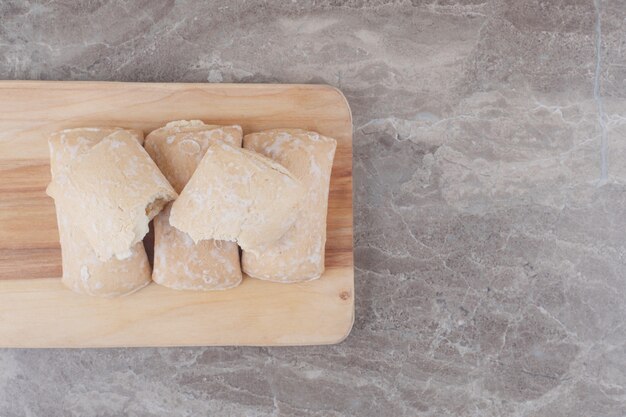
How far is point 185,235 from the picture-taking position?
4.25 feet

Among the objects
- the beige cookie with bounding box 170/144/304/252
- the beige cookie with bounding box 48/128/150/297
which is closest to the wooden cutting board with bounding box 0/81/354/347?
the beige cookie with bounding box 48/128/150/297

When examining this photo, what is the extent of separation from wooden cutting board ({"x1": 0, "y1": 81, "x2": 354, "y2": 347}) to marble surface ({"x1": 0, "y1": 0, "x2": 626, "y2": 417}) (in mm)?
106

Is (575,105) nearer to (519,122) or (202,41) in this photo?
(519,122)

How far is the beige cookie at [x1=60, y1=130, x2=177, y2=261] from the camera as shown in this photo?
1205 mm

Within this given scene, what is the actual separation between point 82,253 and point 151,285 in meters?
A: 0.20

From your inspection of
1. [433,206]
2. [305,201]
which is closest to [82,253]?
[305,201]

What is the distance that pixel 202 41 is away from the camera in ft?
4.85

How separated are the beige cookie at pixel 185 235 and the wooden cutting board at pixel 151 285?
82 millimetres

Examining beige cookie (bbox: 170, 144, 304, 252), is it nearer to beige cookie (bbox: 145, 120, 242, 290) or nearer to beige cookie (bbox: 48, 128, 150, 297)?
beige cookie (bbox: 145, 120, 242, 290)

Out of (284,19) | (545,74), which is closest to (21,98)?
(284,19)

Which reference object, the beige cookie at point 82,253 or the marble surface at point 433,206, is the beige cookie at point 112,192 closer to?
the beige cookie at point 82,253

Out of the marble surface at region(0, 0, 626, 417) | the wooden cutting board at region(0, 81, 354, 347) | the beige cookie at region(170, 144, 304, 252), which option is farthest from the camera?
the marble surface at region(0, 0, 626, 417)

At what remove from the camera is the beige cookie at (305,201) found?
1.29 metres

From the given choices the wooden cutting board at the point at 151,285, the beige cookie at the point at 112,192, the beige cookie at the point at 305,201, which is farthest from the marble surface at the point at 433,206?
the beige cookie at the point at 112,192
